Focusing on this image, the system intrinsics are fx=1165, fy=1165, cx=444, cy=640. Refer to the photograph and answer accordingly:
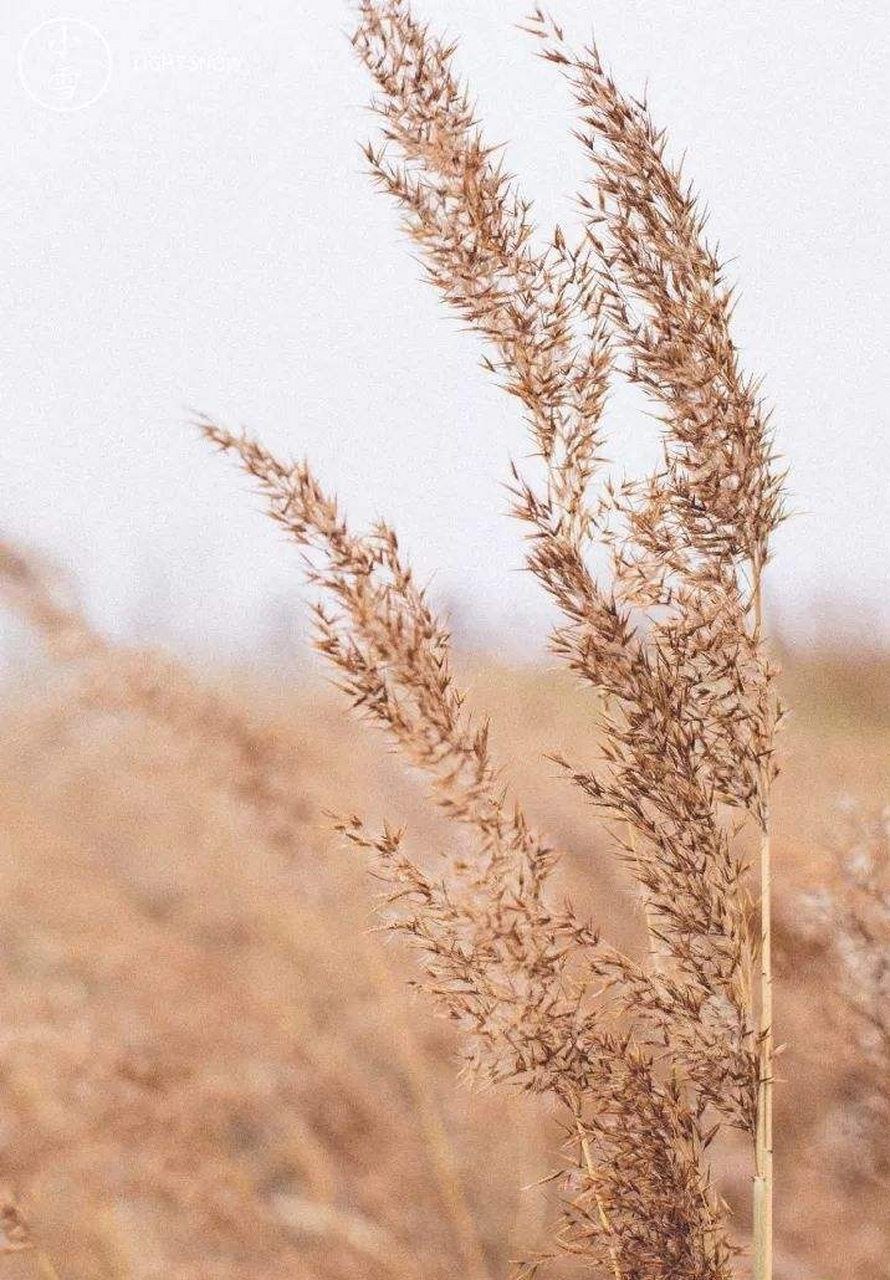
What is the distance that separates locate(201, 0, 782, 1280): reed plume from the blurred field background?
0.13 m

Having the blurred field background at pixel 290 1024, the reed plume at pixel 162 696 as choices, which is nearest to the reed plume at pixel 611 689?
the blurred field background at pixel 290 1024

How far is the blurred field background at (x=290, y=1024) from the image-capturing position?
5.81ft

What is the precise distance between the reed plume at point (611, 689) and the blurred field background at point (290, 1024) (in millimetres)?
132

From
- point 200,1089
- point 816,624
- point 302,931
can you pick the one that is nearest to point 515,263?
point 200,1089

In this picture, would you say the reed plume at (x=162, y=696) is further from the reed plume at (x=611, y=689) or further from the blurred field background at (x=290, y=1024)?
the reed plume at (x=611, y=689)

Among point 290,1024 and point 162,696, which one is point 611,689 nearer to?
point 162,696

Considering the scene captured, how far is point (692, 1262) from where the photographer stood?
84 centimetres

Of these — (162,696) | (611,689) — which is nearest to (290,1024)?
(162,696)

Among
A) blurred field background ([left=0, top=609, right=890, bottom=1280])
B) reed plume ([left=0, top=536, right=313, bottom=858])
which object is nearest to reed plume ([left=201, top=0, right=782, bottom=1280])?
blurred field background ([left=0, top=609, right=890, bottom=1280])

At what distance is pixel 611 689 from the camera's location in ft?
2.72

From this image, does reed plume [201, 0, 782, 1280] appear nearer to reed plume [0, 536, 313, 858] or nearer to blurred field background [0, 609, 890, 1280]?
blurred field background [0, 609, 890, 1280]

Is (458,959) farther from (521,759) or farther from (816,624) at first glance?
(816,624)

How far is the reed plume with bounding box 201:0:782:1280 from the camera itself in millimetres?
803

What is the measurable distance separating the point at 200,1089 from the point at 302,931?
148cm
